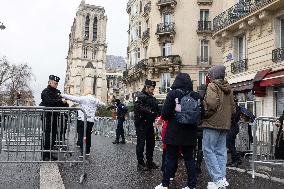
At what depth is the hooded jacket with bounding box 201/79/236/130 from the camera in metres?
6.41

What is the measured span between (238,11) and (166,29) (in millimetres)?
19305

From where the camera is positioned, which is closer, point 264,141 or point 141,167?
point 264,141

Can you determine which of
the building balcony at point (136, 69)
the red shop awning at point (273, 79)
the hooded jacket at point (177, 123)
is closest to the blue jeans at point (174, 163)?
the hooded jacket at point (177, 123)

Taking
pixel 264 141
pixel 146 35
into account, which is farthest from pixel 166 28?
pixel 264 141

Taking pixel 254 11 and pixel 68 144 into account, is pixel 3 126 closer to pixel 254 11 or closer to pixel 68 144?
pixel 68 144

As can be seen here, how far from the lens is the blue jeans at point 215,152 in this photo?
6426 mm

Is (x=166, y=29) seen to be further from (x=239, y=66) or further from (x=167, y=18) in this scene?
(x=239, y=66)

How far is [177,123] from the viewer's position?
6.27 meters

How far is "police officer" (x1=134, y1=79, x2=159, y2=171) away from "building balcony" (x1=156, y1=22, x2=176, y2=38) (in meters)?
33.2

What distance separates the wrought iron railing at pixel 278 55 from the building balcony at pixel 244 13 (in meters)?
1.85

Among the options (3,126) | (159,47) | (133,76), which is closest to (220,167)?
(3,126)

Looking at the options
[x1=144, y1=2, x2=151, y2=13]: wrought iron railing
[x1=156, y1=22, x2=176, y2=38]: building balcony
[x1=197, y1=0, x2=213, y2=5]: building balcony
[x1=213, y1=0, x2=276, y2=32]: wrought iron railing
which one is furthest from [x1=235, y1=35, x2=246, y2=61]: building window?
[x1=144, y1=2, x2=151, y2=13]: wrought iron railing

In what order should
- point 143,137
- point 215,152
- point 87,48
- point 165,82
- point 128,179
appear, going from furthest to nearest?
point 87,48 → point 165,82 → point 143,137 → point 128,179 → point 215,152

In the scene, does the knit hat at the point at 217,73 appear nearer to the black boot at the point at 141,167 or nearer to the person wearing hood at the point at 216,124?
the person wearing hood at the point at 216,124
